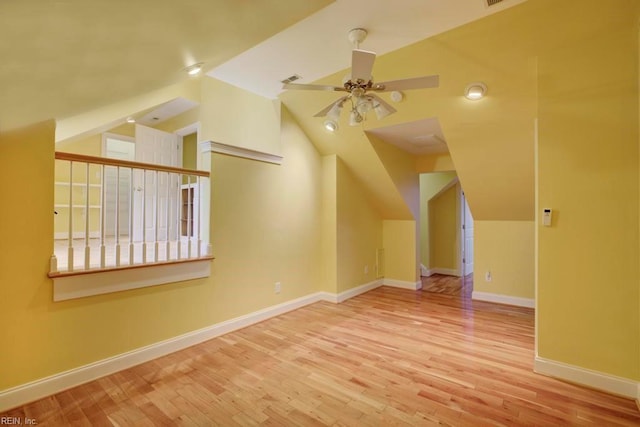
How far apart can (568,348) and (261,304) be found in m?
3.10

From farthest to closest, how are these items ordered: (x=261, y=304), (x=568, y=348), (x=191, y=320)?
(x=261, y=304), (x=191, y=320), (x=568, y=348)

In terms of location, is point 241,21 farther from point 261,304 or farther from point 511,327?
point 511,327

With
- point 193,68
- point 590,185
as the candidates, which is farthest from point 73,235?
point 590,185

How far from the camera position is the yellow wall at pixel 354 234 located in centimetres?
472

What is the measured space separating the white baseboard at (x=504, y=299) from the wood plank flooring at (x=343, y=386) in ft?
3.48

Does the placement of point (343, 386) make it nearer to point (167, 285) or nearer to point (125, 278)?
point (167, 285)

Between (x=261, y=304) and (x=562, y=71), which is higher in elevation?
(x=562, y=71)

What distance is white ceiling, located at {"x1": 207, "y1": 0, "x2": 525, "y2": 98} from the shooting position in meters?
2.25

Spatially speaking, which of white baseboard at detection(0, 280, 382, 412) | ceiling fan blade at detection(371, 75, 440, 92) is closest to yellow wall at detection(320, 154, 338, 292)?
white baseboard at detection(0, 280, 382, 412)

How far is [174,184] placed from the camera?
4.19 metres

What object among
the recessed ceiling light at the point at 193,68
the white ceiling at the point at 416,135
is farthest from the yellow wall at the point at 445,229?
the recessed ceiling light at the point at 193,68

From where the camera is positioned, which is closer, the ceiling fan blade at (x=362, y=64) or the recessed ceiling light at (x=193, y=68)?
the ceiling fan blade at (x=362, y=64)

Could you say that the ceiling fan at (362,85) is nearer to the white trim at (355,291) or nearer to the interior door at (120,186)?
the white trim at (355,291)

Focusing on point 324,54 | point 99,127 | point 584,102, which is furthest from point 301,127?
point 584,102
